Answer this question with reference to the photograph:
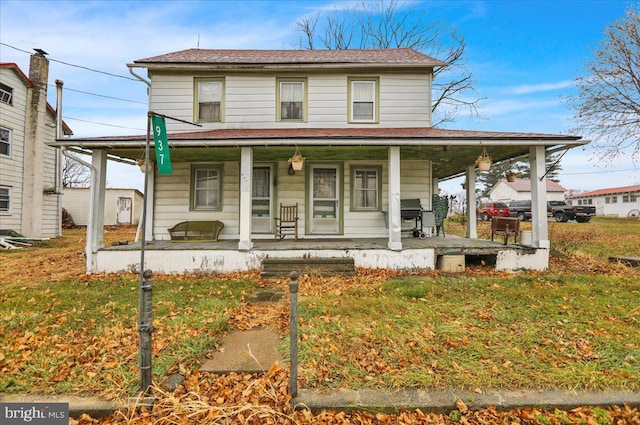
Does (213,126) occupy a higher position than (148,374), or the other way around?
(213,126)

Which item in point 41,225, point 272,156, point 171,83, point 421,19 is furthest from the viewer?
point 421,19

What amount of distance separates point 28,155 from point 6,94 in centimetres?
253

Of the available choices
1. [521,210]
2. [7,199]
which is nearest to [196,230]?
[7,199]

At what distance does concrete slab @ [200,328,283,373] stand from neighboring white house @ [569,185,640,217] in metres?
42.6

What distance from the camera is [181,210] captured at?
862 centimetres

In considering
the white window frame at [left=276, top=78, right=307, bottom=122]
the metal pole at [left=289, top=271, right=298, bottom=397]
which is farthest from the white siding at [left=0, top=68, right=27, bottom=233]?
the metal pole at [left=289, top=271, right=298, bottom=397]

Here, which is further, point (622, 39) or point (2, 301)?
point (622, 39)

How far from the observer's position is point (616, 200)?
34375mm

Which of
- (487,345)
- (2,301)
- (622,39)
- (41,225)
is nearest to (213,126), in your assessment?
(2,301)

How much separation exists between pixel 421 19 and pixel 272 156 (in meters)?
14.1

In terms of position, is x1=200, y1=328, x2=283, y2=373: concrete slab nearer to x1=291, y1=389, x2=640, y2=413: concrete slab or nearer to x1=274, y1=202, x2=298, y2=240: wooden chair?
x1=291, y1=389, x2=640, y2=413: concrete slab

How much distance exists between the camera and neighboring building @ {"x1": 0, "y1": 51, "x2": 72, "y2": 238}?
12227 millimetres

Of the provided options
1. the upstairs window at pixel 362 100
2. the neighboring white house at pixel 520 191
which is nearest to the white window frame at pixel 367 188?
the upstairs window at pixel 362 100

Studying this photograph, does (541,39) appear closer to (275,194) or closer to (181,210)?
(275,194)
